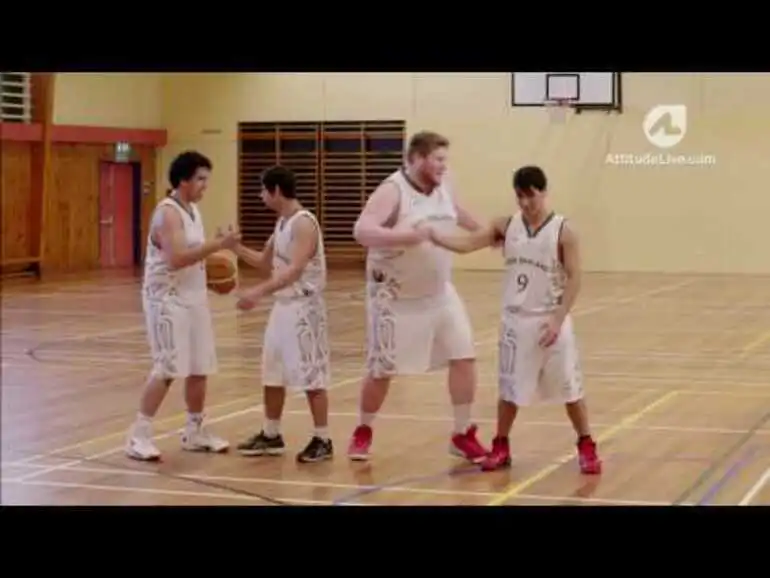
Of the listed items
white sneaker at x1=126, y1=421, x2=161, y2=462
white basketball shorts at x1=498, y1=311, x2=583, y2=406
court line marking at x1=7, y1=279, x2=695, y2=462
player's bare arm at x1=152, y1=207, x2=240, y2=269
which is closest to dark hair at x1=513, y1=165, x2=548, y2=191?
white basketball shorts at x1=498, y1=311, x2=583, y2=406

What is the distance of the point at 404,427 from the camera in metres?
8.38

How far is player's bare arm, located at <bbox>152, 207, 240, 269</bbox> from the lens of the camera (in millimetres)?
6945

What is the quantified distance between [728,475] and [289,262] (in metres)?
2.54

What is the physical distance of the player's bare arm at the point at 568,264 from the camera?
6.65m

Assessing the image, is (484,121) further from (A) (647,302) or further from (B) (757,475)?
(B) (757,475)

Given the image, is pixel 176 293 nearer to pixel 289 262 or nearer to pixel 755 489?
pixel 289 262

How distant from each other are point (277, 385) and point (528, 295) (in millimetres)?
1487

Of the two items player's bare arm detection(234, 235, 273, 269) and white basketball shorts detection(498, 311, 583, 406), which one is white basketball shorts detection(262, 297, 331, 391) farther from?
white basketball shorts detection(498, 311, 583, 406)

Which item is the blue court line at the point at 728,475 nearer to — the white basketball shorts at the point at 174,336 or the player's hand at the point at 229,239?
the player's hand at the point at 229,239

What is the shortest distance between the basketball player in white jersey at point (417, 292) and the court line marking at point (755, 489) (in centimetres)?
141

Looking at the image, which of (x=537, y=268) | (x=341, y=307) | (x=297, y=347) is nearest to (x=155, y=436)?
(x=297, y=347)
